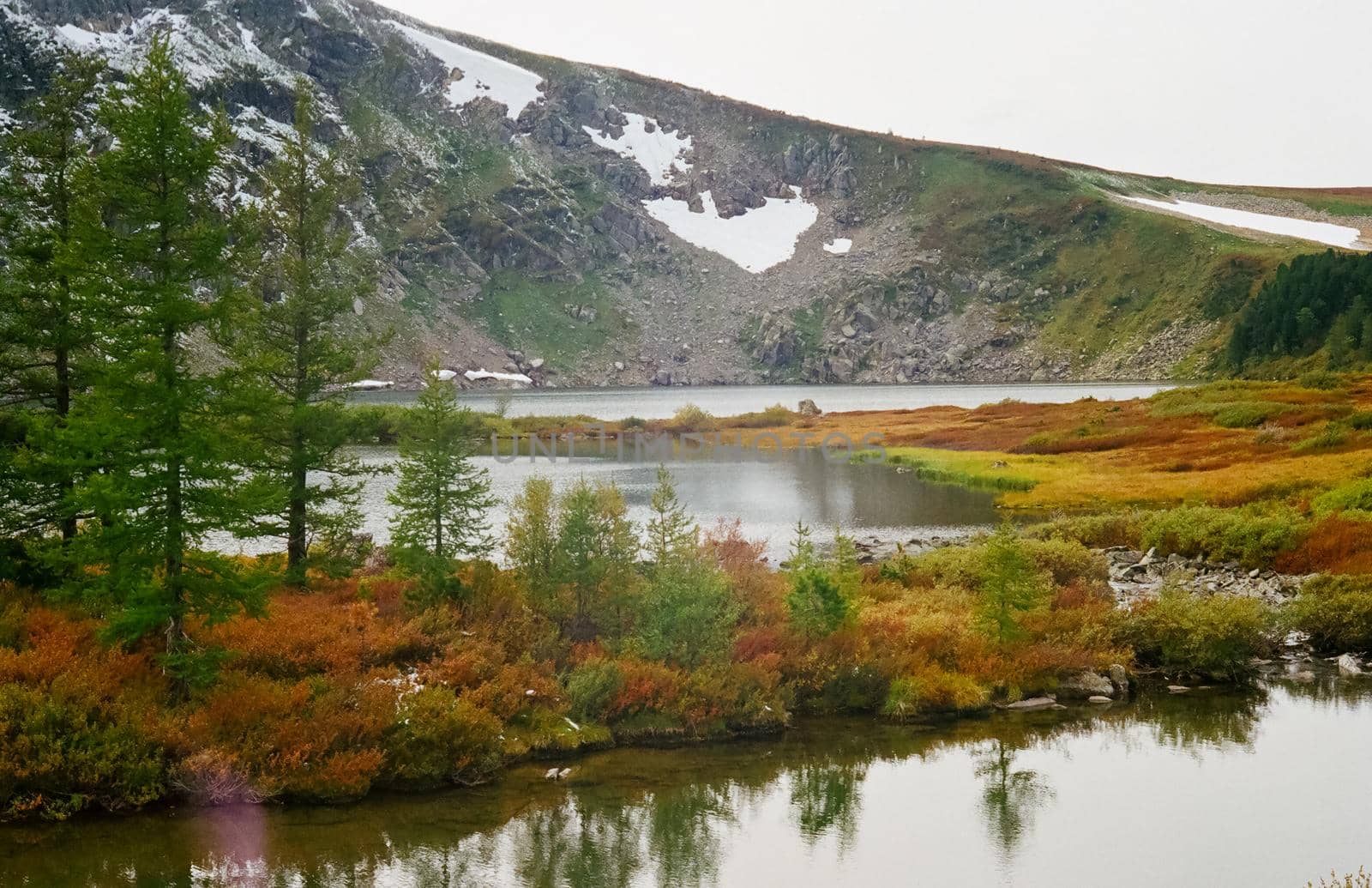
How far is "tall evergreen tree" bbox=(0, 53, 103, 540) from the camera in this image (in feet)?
66.1

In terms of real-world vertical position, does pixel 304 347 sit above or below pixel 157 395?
above

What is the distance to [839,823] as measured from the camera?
16469mm

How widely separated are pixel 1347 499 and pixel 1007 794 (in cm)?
2595

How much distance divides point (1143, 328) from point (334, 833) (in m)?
193

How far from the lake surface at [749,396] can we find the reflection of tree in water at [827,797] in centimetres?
9267

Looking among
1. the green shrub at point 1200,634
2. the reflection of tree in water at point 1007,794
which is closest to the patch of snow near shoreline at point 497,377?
the green shrub at point 1200,634

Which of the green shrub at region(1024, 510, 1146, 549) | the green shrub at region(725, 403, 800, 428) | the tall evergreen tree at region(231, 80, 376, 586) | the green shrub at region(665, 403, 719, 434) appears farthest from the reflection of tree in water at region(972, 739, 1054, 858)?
the green shrub at region(725, 403, 800, 428)

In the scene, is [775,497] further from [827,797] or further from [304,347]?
[827,797]

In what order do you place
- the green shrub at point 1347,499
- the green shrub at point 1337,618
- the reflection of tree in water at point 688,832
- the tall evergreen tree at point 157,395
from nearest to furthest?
the reflection of tree in water at point 688,832 → the tall evergreen tree at point 157,395 → the green shrub at point 1337,618 → the green shrub at point 1347,499

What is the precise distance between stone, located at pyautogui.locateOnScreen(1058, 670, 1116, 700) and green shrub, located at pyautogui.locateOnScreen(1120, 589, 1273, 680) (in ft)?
7.21

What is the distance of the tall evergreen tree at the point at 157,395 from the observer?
16.8 metres

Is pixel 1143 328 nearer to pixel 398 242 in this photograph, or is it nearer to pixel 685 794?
pixel 398 242

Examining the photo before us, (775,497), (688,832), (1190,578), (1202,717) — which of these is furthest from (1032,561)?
(775,497)

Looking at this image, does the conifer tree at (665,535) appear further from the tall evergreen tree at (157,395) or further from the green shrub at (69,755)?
the green shrub at (69,755)
